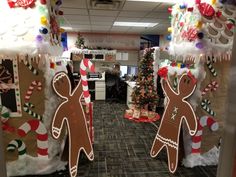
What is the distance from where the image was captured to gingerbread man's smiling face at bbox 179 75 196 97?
2520 mm

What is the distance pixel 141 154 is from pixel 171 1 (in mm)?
2739

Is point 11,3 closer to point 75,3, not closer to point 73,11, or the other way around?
point 75,3

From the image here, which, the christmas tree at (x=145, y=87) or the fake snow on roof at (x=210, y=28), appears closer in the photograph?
the fake snow on roof at (x=210, y=28)

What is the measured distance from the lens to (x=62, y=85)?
238cm

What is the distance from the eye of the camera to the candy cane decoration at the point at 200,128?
2.72m

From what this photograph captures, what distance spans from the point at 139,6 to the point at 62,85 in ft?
7.99

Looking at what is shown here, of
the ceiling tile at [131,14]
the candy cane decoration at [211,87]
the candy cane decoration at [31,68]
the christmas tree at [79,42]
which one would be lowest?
the candy cane decoration at [211,87]

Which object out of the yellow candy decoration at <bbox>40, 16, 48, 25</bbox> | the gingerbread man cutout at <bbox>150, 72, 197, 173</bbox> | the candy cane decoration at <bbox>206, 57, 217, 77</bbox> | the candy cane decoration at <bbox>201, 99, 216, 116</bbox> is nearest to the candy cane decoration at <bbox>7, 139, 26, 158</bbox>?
the yellow candy decoration at <bbox>40, 16, 48, 25</bbox>

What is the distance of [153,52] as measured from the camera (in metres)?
5.25

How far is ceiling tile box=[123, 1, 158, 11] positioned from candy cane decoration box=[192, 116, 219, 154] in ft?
7.56

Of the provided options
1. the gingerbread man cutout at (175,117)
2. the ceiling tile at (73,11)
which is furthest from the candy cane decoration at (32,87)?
the ceiling tile at (73,11)

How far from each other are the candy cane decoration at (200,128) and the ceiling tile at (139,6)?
2.30 meters

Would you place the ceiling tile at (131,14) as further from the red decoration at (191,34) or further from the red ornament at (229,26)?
the red ornament at (229,26)

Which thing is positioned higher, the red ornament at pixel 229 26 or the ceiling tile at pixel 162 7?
the ceiling tile at pixel 162 7
